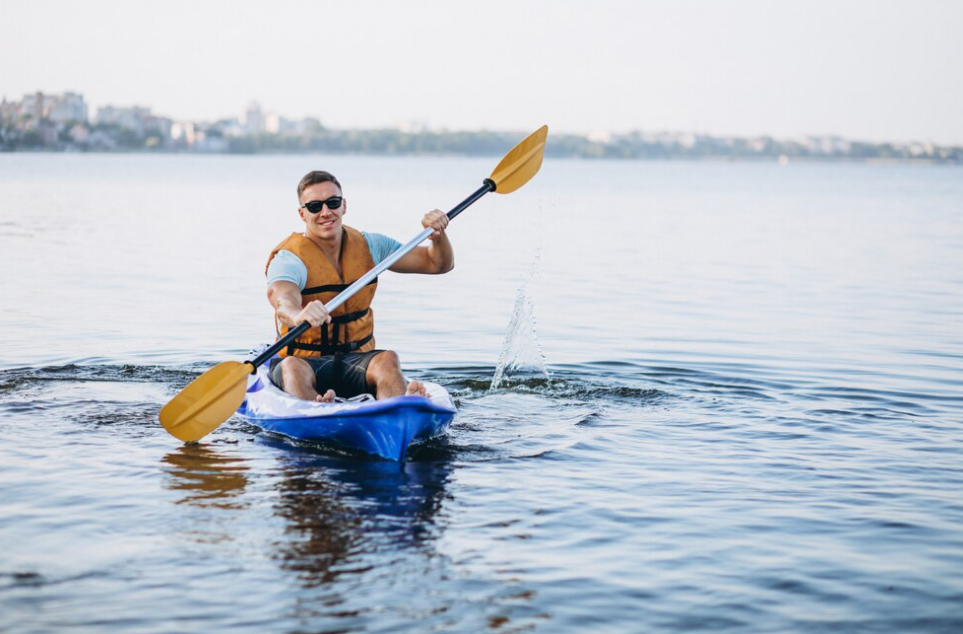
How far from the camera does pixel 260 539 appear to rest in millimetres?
5098

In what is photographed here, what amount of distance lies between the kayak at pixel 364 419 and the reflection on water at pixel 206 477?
374 millimetres

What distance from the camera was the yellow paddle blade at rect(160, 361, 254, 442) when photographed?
267 inches

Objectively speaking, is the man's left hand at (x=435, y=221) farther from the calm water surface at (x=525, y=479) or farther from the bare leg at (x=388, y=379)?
the calm water surface at (x=525, y=479)

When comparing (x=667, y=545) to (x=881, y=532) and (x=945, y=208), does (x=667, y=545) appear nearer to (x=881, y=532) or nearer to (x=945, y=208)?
(x=881, y=532)

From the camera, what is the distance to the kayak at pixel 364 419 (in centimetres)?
614

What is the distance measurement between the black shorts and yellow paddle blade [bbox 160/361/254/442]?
0.85 feet

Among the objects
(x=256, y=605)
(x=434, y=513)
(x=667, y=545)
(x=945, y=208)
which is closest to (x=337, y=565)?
(x=256, y=605)

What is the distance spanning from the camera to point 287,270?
6.78 meters

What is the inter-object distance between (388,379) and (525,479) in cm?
102

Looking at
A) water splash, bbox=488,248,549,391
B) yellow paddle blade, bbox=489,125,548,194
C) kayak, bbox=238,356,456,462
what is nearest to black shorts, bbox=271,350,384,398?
kayak, bbox=238,356,456,462

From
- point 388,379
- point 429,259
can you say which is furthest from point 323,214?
point 388,379

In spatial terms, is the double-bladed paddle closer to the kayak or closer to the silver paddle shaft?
the silver paddle shaft

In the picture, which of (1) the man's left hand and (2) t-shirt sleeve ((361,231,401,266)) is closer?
(1) the man's left hand

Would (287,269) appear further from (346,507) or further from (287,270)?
(346,507)
